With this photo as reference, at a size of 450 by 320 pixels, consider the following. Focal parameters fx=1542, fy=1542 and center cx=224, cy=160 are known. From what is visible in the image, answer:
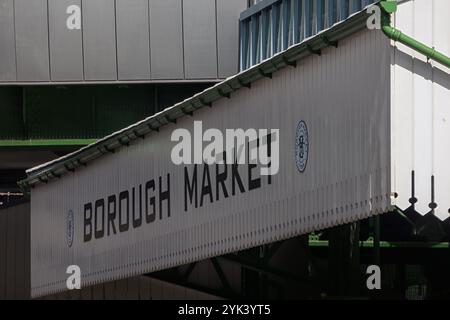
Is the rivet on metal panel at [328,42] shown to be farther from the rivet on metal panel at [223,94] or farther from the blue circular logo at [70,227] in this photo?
the blue circular logo at [70,227]

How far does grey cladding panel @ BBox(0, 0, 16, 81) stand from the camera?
141 feet

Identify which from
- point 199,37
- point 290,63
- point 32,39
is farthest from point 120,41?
point 290,63

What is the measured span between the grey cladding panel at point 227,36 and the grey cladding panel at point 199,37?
9.0 inches

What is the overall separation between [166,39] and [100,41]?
194 centimetres

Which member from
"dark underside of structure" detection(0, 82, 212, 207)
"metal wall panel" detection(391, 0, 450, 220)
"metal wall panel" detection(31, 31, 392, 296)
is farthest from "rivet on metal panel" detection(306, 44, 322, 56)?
"dark underside of structure" detection(0, 82, 212, 207)

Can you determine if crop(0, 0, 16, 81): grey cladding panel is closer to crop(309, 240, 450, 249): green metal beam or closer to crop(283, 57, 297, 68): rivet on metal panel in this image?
crop(309, 240, 450, 249): green metal beam

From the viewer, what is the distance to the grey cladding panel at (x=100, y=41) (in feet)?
140

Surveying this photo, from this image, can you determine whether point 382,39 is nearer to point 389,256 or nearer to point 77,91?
point 389,256

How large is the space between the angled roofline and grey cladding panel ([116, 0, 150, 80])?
211 inches

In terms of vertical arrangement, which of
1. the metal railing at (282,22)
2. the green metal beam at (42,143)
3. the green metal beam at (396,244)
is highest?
the metal railing at (282,22)

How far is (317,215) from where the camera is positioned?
933 inches

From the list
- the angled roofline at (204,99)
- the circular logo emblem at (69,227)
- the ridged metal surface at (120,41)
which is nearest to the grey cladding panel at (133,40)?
the ridged metal surface at (120,41)

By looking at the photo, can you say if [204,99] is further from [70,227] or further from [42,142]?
[42,142]

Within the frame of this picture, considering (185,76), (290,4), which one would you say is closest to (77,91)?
(185,76)
